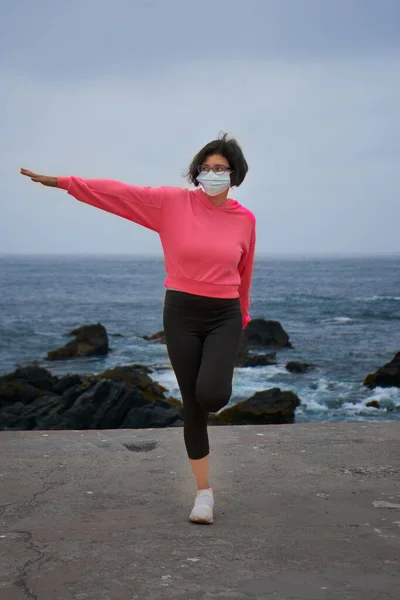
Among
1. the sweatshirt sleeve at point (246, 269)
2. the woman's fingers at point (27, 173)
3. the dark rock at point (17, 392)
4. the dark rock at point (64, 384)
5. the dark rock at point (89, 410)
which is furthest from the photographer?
the dark rock at point (64, 384)

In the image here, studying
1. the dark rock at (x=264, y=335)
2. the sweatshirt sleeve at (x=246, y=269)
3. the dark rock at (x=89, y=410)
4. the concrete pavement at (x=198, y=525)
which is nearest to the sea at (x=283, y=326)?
the dark rock at (x=264, y=335)

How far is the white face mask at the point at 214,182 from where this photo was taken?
3.66 metres

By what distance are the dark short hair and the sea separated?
14398 millimetres

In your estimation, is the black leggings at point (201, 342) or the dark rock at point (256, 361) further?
the dark rock at point (256, 361)

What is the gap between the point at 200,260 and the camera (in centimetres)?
360

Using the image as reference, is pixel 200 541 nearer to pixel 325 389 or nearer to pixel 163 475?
pixel 163 475

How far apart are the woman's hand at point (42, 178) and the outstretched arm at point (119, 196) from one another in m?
0.01

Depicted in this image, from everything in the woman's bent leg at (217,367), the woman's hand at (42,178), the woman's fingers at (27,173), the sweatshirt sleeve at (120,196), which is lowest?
the woman's bent leg at (217,367)

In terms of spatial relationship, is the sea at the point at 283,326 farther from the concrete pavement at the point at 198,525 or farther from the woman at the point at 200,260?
the woman at the point at 200,260

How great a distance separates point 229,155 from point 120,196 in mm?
557

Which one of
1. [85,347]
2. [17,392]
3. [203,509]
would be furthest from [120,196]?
[85,347]

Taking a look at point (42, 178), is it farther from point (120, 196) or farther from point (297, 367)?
point (297, 367)

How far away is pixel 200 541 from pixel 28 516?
946 mm

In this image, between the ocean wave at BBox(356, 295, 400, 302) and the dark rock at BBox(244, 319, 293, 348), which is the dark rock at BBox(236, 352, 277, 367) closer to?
the dark rock at BBox(244, 319, 293, 348)
